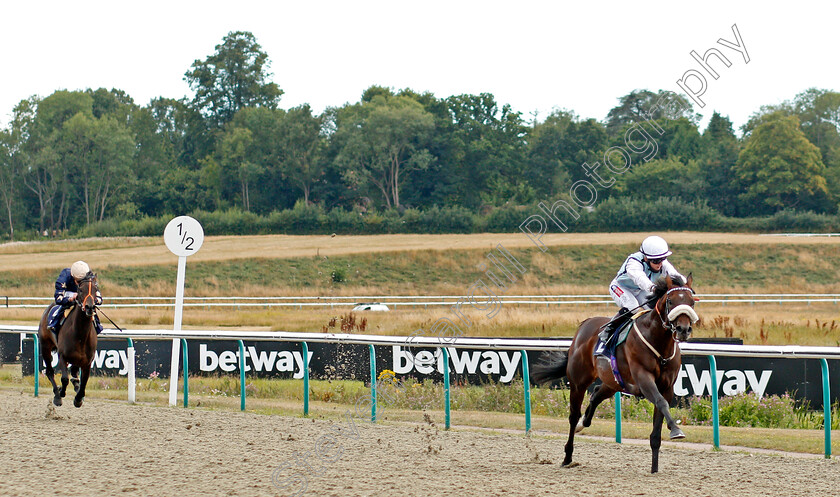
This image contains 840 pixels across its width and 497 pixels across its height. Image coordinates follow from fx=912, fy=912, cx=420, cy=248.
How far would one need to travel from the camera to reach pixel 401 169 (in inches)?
2625

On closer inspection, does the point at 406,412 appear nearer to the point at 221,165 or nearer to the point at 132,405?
the point at 132,405

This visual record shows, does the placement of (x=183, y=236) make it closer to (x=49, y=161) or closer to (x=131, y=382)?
(x=131, y=382)

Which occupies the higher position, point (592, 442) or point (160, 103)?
point (160, 103)

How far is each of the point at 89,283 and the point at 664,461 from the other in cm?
612

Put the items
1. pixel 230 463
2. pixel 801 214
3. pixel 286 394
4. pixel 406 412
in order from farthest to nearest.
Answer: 1. pixel 801 214
2. pixel 286 394
3. pixel 406 412
4. pixel 230 463

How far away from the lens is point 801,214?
180 feet

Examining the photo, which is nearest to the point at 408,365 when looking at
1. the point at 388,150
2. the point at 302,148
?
the point at 388,150

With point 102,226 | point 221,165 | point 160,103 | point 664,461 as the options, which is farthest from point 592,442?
point 160,103

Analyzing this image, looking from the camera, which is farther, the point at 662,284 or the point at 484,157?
the point at 484,157

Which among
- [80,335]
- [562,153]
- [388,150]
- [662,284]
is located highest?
[388,150]

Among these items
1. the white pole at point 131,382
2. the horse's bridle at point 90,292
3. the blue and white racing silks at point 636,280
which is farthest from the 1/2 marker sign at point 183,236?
the blue and white racing silks at point 636,280

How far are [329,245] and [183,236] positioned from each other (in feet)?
136

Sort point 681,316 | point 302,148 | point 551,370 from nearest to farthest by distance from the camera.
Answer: point 681,316 → point 551,370 → point 302,148

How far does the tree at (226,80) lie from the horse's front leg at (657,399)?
261 feet
